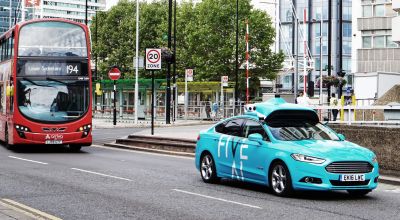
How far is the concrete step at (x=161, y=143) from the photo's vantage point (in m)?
26.1

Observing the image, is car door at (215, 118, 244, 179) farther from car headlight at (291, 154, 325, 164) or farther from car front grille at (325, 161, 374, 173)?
car front grille at (325, 161, 374, 173)

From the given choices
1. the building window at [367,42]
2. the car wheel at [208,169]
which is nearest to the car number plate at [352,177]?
the car wheel at [208,169]

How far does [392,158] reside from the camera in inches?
688

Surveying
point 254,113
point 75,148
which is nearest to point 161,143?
point 75,148

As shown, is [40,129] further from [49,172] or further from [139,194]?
[139,194]

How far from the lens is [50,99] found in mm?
26109

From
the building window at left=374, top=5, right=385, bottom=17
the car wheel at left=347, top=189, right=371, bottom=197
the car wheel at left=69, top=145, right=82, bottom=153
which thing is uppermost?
the building window at left=374, top=5, right=385, bottom=17

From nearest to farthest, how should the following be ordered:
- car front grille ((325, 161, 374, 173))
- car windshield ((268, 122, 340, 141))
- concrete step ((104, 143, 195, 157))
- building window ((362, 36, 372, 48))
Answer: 1. car front grille ((325, 161, 374, 173))
2. car windshield ((268, 122, 340, 141))
3. concrete step ((104, 143, 195, 157))
4. building window ((362, 36, 372, 48))

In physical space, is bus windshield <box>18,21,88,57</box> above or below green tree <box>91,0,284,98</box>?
below

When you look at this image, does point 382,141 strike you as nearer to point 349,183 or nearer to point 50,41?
point 349,183

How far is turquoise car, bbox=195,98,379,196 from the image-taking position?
1307 cm

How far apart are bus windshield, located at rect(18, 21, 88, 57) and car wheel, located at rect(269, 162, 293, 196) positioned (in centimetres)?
1346

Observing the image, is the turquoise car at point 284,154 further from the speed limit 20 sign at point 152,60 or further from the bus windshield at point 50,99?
the speed limit 20 sign at point 152,60

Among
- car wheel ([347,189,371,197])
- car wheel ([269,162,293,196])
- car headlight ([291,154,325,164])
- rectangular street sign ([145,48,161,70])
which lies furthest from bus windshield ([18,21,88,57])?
car headlight ([291,154,325,164])
